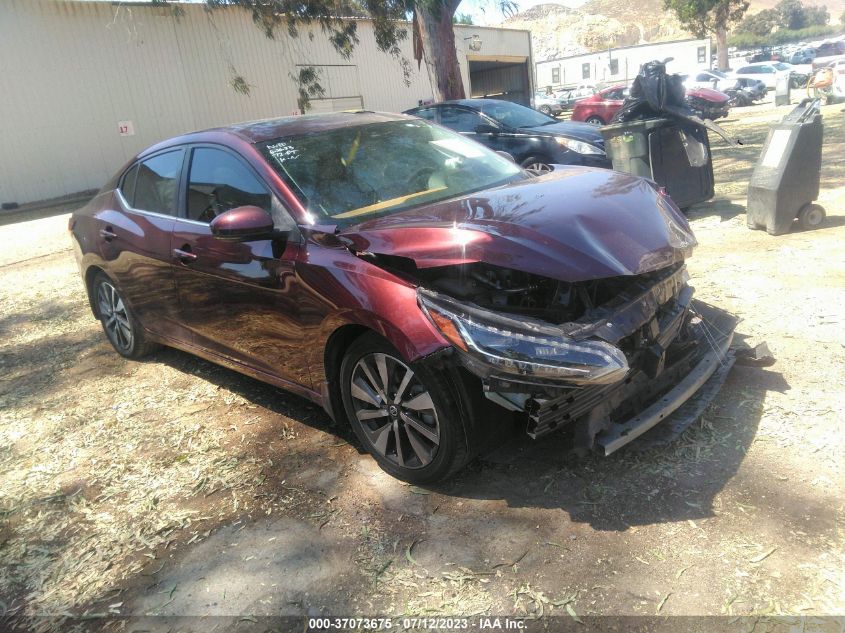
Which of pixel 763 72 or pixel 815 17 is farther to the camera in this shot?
pixel 815 17

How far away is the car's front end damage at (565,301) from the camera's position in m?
2.67

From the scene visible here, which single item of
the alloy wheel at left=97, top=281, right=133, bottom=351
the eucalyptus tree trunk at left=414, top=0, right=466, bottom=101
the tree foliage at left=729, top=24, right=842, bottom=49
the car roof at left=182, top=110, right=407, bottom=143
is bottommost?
the alloy wheel at left=97, top=281, right=133, bottom=351

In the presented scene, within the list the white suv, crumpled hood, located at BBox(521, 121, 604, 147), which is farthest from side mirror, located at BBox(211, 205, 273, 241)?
the white suv

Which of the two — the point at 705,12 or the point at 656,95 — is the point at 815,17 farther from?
the point at 656,95

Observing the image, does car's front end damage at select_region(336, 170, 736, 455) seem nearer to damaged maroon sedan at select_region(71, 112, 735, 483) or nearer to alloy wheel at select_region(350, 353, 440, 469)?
damaged maroon sedan at select_region(71, 112, 735, 483)

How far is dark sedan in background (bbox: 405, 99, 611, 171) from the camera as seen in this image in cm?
928

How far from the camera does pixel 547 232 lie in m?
2.92

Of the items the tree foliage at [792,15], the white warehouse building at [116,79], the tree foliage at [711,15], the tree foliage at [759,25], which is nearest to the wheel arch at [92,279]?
the white warehouse building at [116,79]

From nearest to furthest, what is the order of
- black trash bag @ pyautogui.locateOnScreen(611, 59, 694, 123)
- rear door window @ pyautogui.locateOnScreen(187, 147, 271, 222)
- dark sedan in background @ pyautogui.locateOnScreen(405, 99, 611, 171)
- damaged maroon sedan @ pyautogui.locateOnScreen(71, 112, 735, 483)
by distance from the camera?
damaged maroon sedan @ pyautogui.locateOnScreen(71, 112, 735, 483), rear door window @ pyautogui.locateOnScreen(187, 147, 271, 222), black trash bag @ pyautogui.locateOnScreen(611, 59, 694, 123), dark sedan in background @ pyautogui.locateOnScreen(405, 99, 611, 171)

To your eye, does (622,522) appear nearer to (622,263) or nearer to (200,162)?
(622,263)

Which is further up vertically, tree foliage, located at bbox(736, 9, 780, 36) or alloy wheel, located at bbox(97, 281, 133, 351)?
tree foliage, located at bbox(736, 9, 780, 36)

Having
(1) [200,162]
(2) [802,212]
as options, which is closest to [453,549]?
(1) [200,162]

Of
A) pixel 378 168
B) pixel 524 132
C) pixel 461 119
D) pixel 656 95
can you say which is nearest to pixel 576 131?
pixel 524 132

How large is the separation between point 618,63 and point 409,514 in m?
67.4
